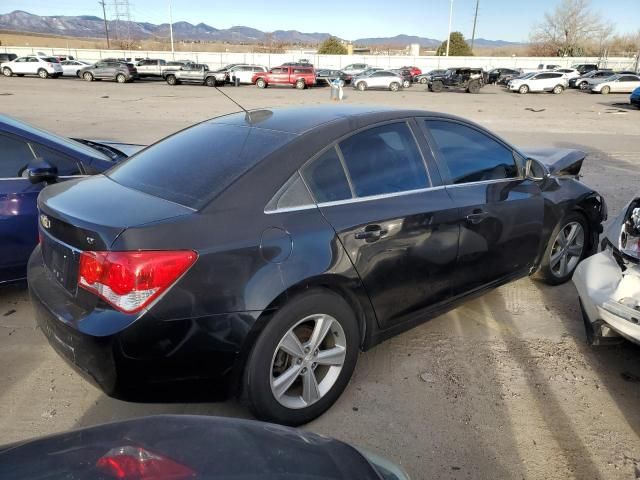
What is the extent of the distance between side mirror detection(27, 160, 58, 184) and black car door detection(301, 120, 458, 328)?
2147mm

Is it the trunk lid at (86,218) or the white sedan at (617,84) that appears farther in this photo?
the white sedan at (617,84)

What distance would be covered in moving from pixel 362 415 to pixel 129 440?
1.63m

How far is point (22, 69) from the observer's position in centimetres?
4069

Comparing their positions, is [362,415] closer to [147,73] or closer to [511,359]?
[511,359]

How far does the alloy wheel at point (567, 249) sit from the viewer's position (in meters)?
4.39

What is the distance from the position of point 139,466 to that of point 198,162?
1854 mm

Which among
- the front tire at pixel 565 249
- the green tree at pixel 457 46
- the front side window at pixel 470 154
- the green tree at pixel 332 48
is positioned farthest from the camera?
the green tree at pixel 332 48

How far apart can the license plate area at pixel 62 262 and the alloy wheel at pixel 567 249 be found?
11.9ft

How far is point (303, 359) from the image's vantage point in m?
2.69

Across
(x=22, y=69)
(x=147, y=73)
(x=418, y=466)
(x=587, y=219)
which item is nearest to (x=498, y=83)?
(x=147, y=73)

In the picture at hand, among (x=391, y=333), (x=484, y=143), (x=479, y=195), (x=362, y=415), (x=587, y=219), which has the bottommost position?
(x=362, y=415)

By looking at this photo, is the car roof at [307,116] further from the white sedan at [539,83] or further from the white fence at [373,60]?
the white fence at [373,60]

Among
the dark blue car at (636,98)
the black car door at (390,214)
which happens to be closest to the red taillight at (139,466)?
the black car door at (390,214)

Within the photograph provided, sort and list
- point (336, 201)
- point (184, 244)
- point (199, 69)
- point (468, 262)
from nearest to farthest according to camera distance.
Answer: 1. point (184, 244)
2. point (336, 201)
3. point (468, 262)
4. point (199, 69)
